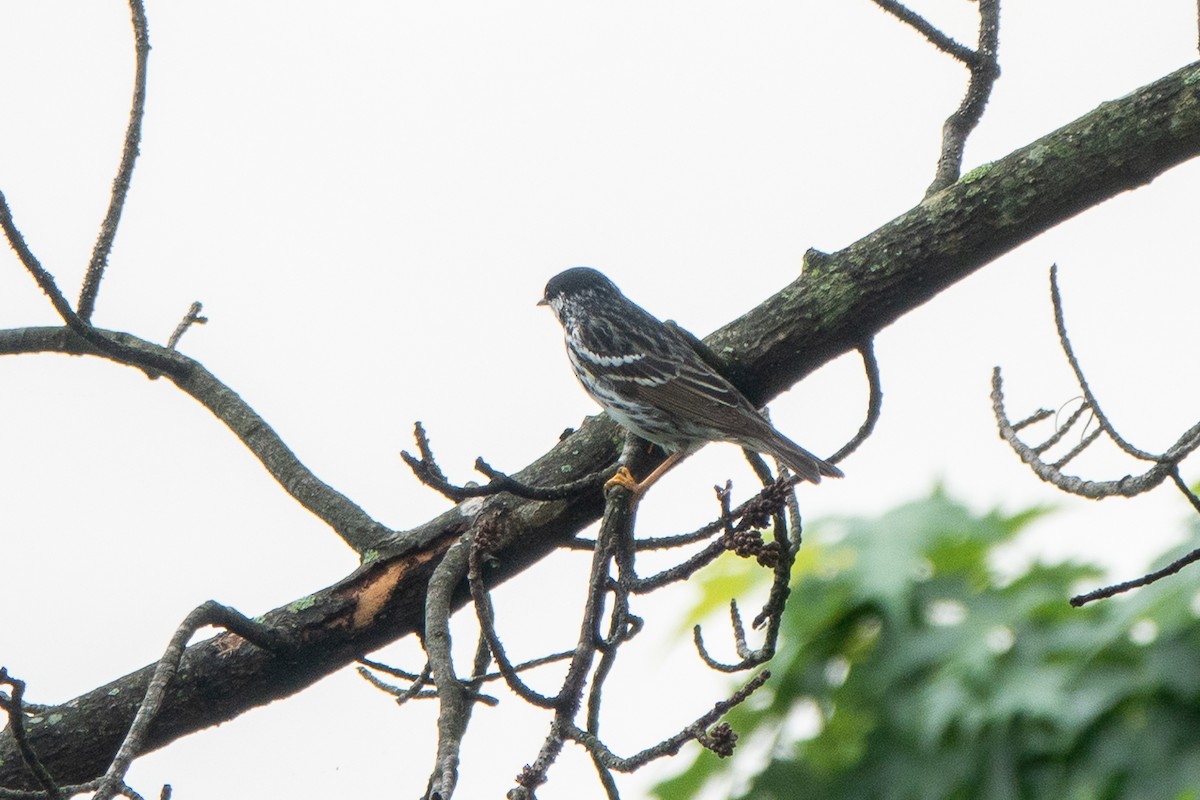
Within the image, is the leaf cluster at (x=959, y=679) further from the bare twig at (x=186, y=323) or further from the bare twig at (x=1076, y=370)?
the bare twig at (x=186, y=323)

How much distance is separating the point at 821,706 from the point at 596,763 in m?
3.68

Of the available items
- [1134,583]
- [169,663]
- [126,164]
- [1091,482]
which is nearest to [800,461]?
[1091,482]

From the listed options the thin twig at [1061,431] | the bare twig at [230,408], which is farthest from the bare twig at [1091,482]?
the bare twig at [230,408]

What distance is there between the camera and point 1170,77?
4.16 meters

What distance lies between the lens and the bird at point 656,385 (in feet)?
15.7

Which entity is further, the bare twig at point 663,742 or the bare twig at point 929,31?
the bare twig at point 929,31

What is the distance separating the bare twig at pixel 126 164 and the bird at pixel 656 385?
6.68ft

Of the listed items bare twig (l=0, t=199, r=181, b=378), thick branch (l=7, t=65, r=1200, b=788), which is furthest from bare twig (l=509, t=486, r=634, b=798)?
bare twig (l=0, t=199, r=181, b=378)

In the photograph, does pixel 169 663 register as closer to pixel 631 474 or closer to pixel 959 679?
pixel 631 474

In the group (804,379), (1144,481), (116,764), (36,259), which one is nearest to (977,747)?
(804,379)

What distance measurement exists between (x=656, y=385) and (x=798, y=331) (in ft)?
3.47

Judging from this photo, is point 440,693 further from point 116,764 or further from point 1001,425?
point 1001,425

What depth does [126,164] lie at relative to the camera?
4340 millimetres

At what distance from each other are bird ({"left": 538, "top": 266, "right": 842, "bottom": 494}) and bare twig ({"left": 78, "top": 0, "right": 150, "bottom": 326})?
80.2 inches
